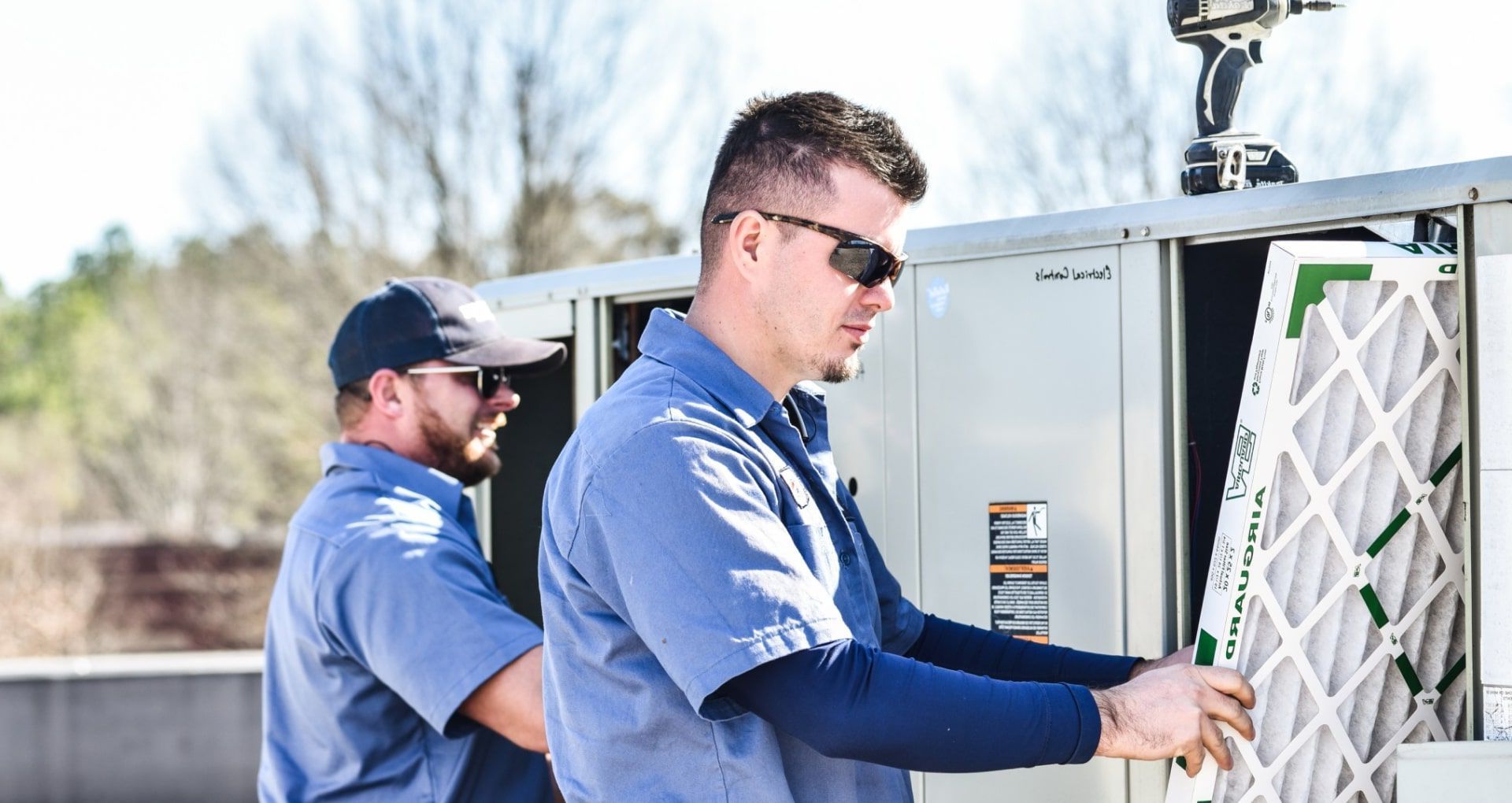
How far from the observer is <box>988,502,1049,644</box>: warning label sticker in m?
2.53

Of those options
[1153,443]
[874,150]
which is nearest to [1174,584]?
[1153,443]

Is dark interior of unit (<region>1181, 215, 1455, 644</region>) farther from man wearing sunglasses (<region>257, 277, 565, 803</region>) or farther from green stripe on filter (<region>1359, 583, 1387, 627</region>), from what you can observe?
man wearing sunglasses (<region>257, 277, 565, 803</region>)

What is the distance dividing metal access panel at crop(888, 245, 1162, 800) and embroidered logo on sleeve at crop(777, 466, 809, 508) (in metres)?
0.71

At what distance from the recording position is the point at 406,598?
2609mm

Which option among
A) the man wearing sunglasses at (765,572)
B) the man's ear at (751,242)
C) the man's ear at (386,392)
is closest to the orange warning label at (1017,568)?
the man wearing sunglasses at (765,572)

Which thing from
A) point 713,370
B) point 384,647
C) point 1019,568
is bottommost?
point 384,647

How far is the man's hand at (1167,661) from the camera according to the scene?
2.18 m

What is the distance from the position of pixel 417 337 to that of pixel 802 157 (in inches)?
54.0

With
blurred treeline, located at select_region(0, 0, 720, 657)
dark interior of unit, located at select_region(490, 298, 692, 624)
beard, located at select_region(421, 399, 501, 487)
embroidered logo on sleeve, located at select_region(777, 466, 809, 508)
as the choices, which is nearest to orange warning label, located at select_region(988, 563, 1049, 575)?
embroidered logo on sleeve, located at select_region(777, 466, 809, 508)

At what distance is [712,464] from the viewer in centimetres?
176

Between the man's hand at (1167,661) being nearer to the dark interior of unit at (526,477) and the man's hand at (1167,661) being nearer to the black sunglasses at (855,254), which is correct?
the black sunglasses at (855,254)

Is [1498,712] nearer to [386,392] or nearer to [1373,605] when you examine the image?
[1373,605]

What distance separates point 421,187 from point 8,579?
453 cm

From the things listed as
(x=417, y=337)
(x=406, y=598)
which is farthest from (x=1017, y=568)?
(x=417, y=337)
